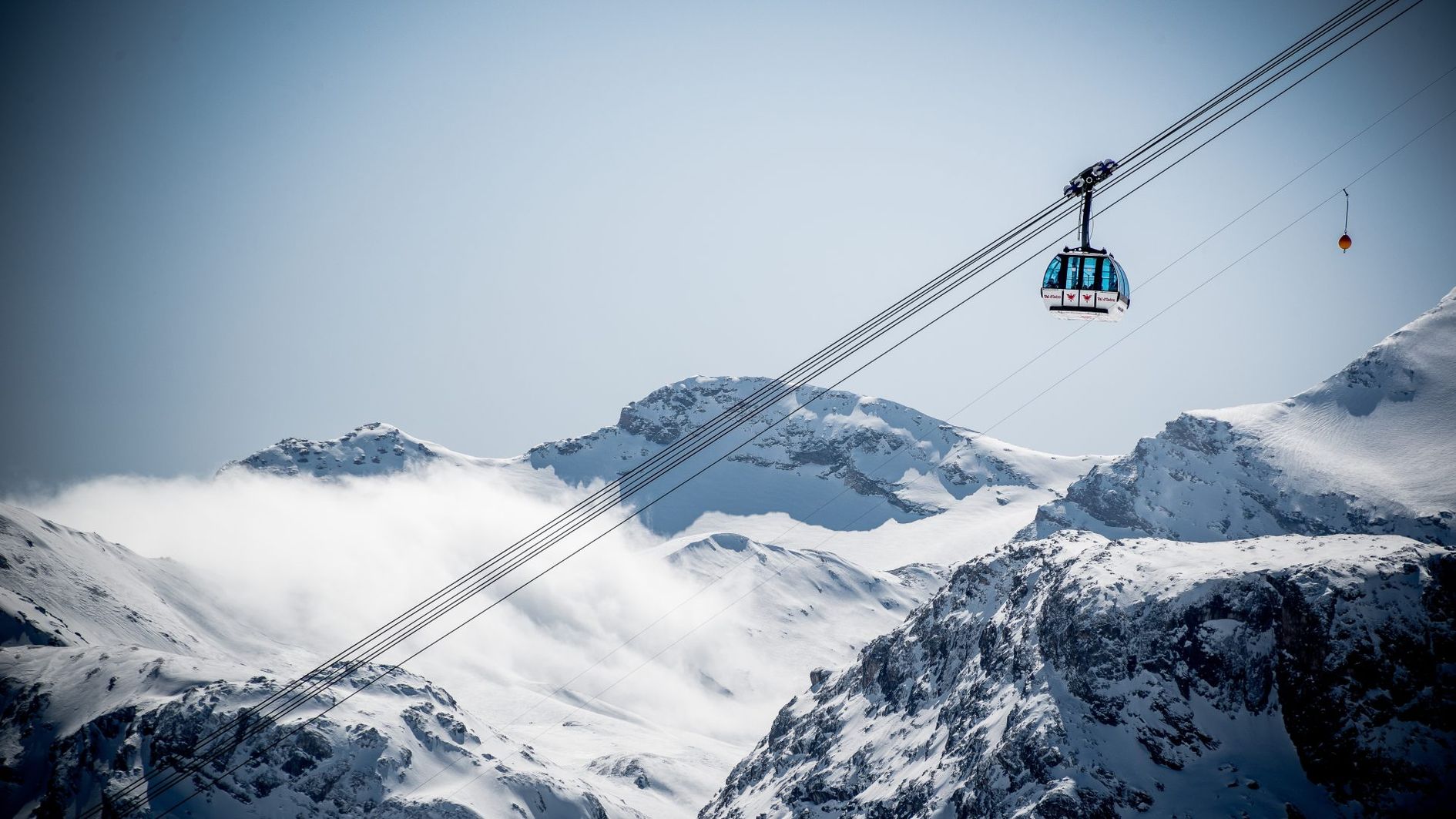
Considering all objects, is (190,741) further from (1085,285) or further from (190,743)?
(1085,285)

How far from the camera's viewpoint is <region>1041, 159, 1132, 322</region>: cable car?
35.9 metres

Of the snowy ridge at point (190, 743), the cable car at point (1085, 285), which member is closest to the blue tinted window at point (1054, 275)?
the cable car at point (1085, 285)

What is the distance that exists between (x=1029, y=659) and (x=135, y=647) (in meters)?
142

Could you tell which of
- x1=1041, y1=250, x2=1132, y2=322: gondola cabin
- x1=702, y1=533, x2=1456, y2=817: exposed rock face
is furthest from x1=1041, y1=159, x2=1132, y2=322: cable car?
x1=702, y1=533, x2=1456, y2=817: exposed rock face

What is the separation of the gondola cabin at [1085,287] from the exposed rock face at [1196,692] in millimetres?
87108

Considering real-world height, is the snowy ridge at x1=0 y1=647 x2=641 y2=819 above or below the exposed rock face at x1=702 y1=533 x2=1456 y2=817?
above

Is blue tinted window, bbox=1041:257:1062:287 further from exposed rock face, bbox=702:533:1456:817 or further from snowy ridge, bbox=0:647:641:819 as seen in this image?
A: snowy ridge, bbox=0:647:641:819

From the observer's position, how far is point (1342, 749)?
10944 cm

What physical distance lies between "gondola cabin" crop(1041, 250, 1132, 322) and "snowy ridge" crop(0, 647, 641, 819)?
158978mm

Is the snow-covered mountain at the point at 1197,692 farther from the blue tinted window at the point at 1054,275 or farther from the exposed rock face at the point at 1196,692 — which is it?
the blue tinted window at the point at 1054,275

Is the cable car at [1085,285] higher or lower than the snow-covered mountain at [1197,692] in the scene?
higher

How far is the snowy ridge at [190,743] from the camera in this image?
170500 millimetres

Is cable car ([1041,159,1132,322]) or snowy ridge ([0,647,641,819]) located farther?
snowy ridge ([0,647,641,819])

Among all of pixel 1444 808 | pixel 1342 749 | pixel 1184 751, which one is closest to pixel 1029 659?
pixel 1184 751
